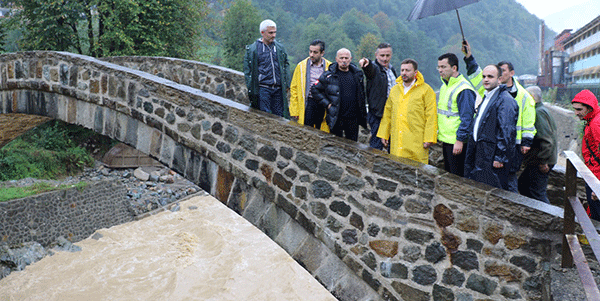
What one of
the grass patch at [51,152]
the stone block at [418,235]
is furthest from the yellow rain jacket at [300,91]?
the grass patch at [51,152]

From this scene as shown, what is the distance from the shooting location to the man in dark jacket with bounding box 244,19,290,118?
5316 millimetres

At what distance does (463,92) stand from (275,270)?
8.98 metres

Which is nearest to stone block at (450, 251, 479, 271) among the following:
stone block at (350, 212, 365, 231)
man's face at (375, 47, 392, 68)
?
stone block at (350, 212, 365, 231)

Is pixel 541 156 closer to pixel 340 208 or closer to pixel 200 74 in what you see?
pixel 340 208

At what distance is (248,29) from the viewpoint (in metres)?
32.9

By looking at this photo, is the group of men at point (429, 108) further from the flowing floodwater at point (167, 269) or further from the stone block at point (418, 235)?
the flowing floodwater at point (167, 269)

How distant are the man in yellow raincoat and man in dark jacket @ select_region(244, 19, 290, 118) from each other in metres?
1.73

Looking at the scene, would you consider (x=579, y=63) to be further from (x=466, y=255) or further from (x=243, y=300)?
(x=466, y=255)

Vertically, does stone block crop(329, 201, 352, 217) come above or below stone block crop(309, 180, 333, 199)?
below

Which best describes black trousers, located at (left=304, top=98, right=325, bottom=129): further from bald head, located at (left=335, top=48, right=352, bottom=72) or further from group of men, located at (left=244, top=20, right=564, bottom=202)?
bald head, located at (left=335, top=48, right=352, bottom=72)

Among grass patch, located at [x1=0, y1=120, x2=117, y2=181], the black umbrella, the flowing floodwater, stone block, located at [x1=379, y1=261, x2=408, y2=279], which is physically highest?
the black umbrella

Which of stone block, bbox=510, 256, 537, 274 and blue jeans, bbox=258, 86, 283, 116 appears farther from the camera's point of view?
blue jeans, bbox=258, 86, 283, 116

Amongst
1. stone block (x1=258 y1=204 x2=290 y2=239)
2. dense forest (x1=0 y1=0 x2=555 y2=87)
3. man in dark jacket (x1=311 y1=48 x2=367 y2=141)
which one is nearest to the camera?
stone block (x1=258 y1=204 x2=290 y2=239)

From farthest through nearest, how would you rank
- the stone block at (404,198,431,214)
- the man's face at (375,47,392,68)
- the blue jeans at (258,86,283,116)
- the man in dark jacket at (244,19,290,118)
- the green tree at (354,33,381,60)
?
the green tree at (354,33,381,60), the blue jeans at (258,86,283,116), the man in dark jacket at (244,19,290,118), the man's face at (375,47,392,68), the stone block at (404,198,431,214)
